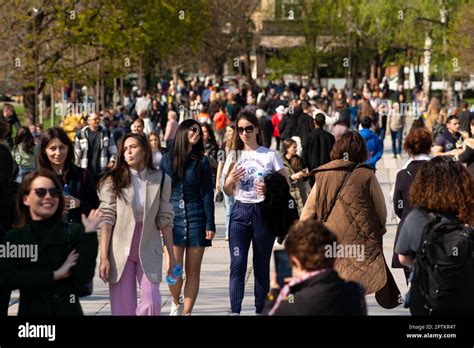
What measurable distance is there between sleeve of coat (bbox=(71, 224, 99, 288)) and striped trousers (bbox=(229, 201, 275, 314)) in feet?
12.6

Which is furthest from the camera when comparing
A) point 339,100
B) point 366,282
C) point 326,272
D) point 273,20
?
point 273,20

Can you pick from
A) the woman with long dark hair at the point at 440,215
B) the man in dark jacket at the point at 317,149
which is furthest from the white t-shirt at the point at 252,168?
the man in dark jacket at the point at 317,149

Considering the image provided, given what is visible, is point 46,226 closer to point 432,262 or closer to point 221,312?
point 432,262

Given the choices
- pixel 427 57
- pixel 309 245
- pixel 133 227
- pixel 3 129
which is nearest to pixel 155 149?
pixel 3 129

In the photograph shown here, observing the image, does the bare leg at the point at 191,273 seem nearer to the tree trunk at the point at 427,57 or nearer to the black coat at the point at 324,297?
the black coat at the point at 324,297

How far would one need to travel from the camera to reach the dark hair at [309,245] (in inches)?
236

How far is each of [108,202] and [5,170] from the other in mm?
1383

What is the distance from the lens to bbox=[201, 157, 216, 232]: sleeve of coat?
10.7 meters

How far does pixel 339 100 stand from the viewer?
2930 centimetres

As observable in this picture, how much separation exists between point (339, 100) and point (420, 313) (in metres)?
21.7

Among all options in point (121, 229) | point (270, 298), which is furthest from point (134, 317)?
point (270, 298)

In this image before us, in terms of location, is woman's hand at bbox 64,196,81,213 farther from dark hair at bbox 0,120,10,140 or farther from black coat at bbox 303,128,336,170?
black coat at bbox 303,128,336,170

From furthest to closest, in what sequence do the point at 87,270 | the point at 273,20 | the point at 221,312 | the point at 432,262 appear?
the point at 273,20 < the point at 221,312 < the point at 432,262 < the point at 87,270

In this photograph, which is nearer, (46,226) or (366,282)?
(46,226)
